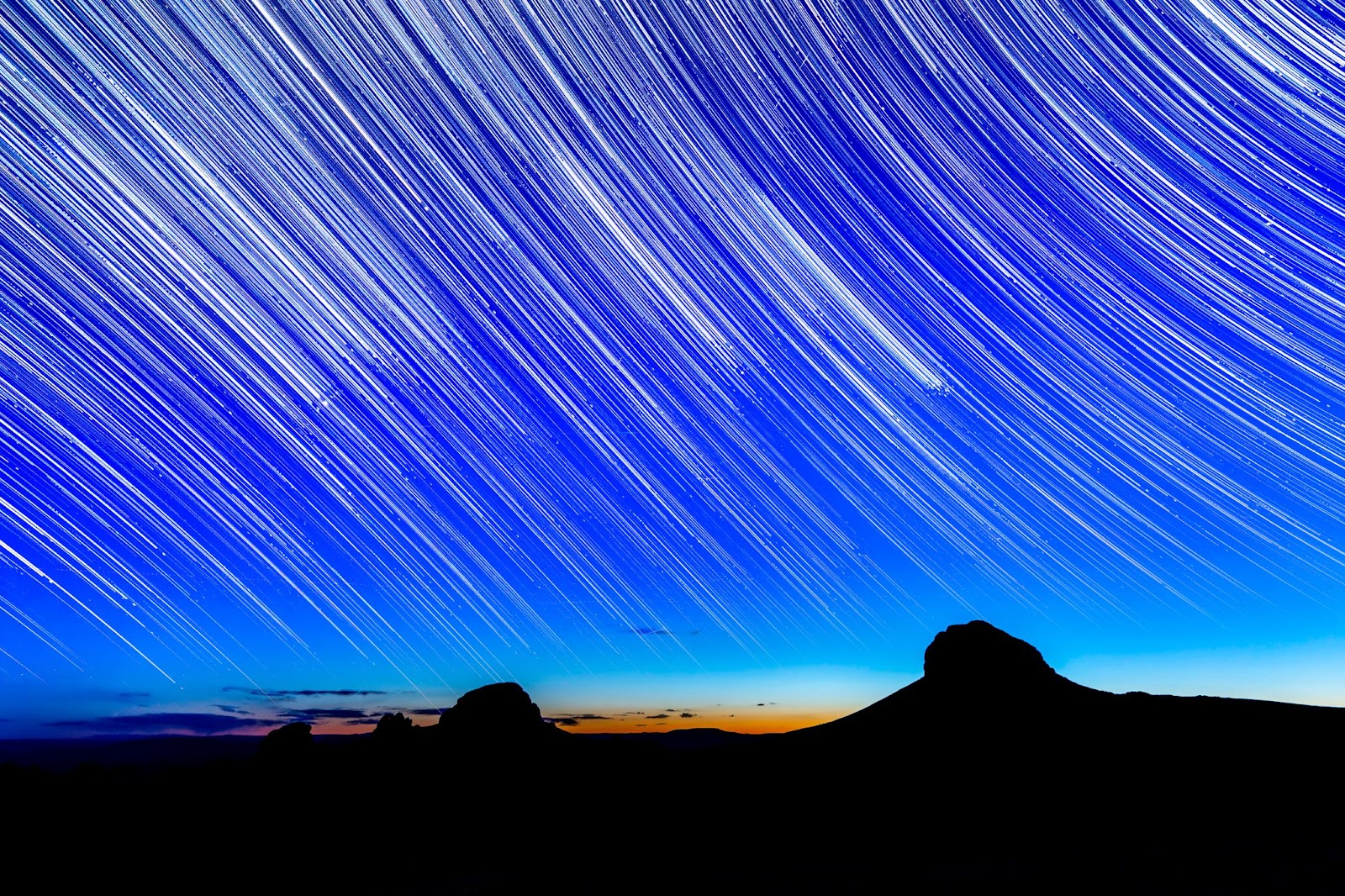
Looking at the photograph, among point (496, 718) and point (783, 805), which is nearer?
point (783, 805)

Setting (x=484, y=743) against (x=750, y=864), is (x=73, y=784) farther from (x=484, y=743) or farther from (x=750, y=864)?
(x=750, y=864)

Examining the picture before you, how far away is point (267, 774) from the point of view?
2778 inches

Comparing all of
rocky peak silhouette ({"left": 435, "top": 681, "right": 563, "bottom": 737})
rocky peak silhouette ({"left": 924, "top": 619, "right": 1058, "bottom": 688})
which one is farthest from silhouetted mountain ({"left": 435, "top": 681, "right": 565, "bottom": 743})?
rocky peak silhouette ({"left": 924, "top": 619, "right": 1058, "bottom": 688})

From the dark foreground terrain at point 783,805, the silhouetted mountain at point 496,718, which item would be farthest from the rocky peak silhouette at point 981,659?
the silhouetted mountain at point 496,718

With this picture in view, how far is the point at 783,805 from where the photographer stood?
5600cm

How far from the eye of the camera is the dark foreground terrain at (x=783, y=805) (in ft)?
104

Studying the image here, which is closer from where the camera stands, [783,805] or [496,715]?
[783,805]

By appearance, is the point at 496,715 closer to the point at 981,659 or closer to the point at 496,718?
the point at 496,718

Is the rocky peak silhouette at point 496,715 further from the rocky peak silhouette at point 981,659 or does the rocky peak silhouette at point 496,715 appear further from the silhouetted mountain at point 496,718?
the rocky peak silhouette at point 981,659

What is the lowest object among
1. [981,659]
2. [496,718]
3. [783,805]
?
[783,805]

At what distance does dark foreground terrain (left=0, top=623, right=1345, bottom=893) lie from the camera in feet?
104

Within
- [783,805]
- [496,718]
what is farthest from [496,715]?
[783,805]

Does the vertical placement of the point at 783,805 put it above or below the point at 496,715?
below

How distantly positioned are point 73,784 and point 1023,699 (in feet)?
274
